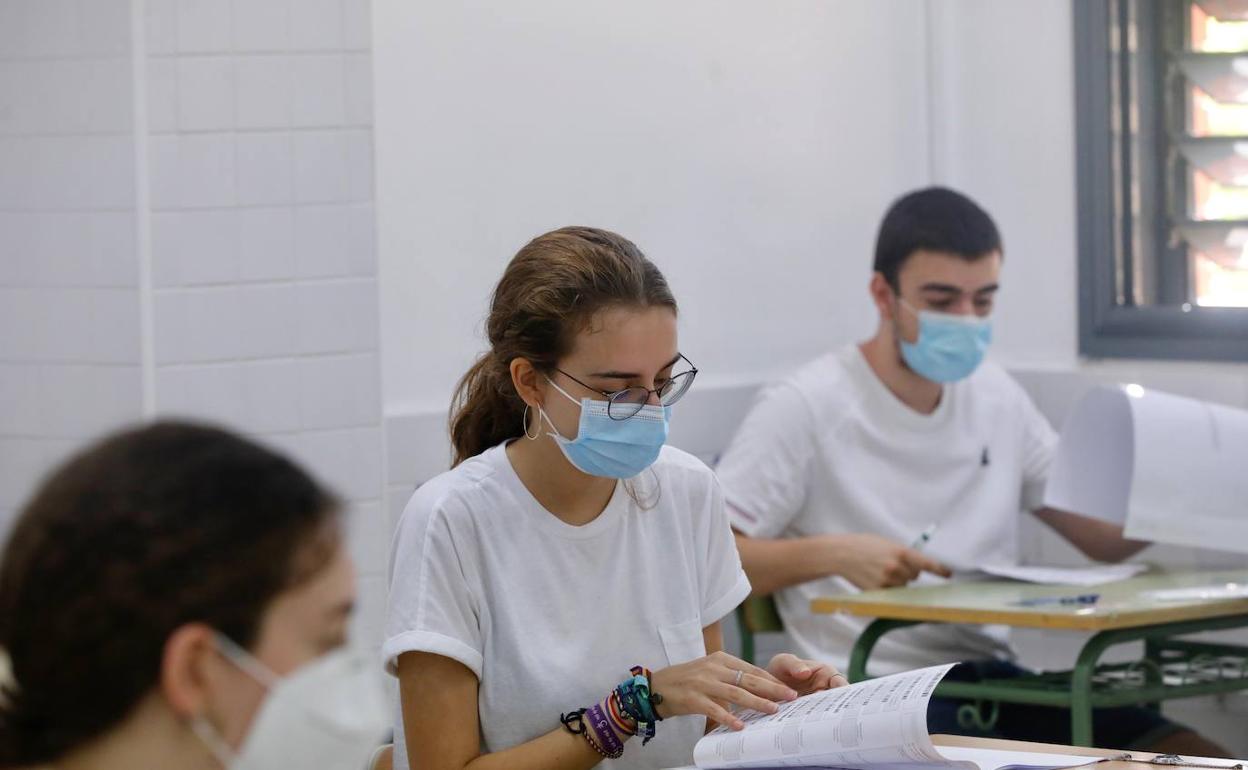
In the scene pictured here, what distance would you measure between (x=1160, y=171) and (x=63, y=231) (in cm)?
255

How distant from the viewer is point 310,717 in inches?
45.0

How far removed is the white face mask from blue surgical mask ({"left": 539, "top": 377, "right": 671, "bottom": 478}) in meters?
0.87

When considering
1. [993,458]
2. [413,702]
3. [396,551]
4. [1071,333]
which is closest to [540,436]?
[396,551]

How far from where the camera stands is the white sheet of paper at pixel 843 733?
1.70m

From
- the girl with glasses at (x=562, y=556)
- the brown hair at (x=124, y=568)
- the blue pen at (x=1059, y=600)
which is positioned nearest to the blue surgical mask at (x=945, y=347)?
the blue pen at (x=1059, y=600)

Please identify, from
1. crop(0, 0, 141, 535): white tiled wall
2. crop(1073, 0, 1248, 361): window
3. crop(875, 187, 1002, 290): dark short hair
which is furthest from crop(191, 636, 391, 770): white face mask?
crop(1073, 0, 1248, 361): window

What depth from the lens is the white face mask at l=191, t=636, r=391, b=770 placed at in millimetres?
1106

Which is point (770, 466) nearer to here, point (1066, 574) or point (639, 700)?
point (1066, 574)

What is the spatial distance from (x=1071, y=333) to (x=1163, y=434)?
1123mm

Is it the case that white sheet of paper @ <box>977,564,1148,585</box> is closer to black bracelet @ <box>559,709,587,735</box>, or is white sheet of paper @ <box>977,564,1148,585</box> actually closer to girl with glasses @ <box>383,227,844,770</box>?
girl with glasses @ <box>383,227,844,770</box>

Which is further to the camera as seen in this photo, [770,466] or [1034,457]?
[1034,457]

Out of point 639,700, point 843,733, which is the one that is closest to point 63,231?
point 639,700

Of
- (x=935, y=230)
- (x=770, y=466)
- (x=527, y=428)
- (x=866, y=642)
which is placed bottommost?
(x=866, y=642)

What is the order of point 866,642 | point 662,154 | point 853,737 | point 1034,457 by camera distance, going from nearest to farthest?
1. point 853,737
2. point 866,642
3. point 1034,457
4. point 662,154
